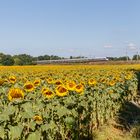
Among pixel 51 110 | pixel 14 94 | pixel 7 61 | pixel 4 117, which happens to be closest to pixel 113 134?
pixel 51 110

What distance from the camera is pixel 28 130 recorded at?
4.70 meters

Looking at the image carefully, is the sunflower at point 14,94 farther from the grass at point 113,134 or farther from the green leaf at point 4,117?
the grass at point 113,134

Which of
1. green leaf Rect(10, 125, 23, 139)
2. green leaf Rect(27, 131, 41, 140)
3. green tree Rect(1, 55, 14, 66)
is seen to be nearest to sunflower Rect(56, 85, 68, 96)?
green leaf Rect(27, 131, 41, 140)

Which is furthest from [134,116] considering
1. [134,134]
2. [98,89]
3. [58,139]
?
[58,139]

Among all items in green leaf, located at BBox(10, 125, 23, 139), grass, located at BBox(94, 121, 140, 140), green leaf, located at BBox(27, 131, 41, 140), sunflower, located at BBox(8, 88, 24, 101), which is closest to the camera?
green leaf, located at BBox(10, 125, 23, 139)

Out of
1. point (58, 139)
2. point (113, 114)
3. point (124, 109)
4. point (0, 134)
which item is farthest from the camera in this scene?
point (124, 109)

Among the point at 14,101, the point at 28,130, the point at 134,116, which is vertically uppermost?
the point at 14,101

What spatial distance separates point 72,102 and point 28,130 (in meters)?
1.23

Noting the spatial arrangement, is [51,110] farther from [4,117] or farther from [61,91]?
[4,117]

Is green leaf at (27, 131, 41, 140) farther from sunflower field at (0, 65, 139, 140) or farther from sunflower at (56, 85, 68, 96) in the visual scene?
sunflower at (56, 85, 68, 96)

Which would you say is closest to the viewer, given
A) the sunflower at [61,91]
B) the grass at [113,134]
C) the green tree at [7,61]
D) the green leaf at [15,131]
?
the green leaf at [15,131]

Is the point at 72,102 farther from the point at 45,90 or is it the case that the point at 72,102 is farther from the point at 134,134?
the point at 134,134

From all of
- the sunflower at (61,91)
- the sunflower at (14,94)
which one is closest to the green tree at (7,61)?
→ the sunflower at (61,91)

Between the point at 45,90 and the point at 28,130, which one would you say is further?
the point at 45,90
